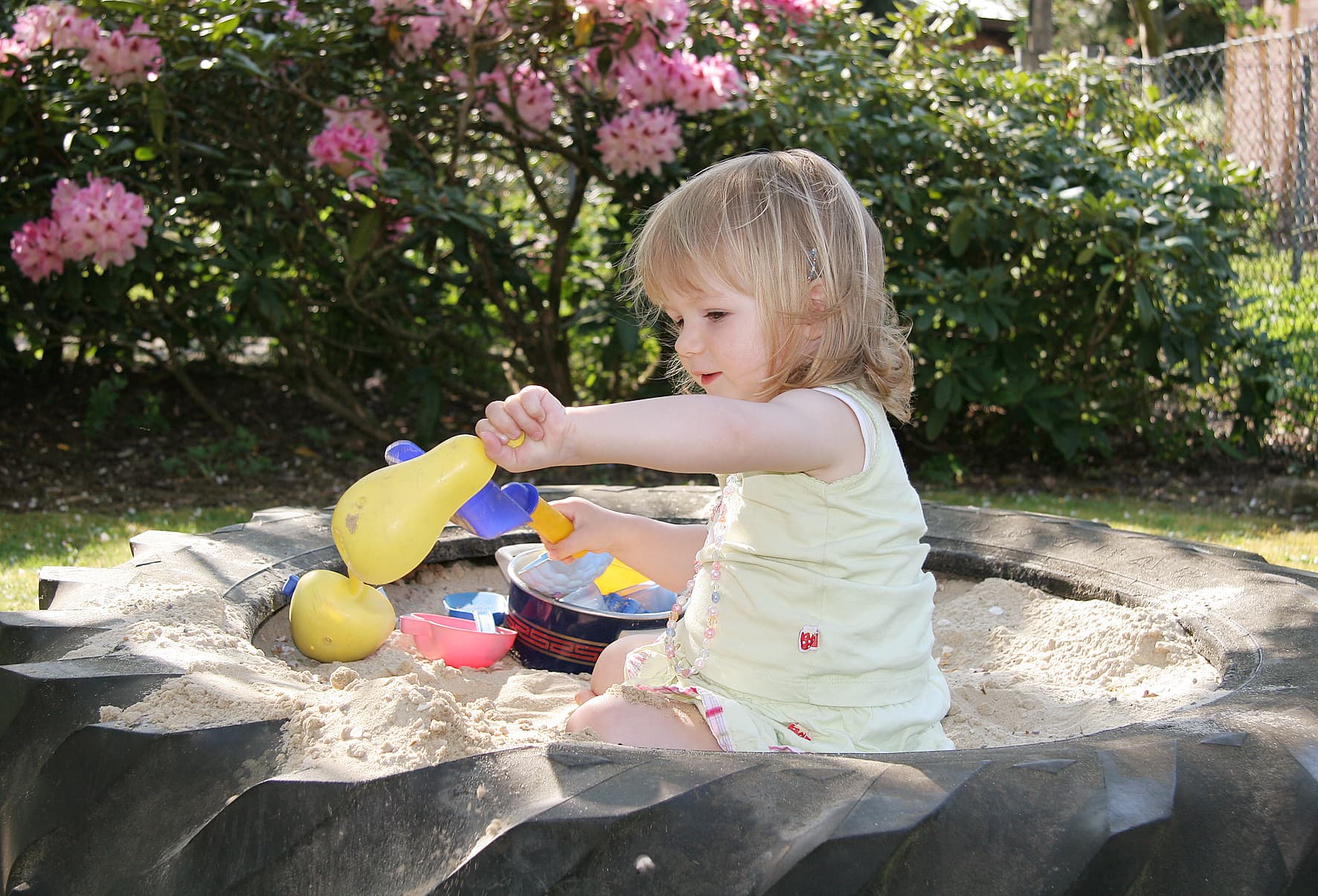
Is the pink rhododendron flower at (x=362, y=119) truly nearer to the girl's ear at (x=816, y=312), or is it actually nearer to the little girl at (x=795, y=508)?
the little girl at (x=795, y=508)

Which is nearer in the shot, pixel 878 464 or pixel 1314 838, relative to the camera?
pixel 1314 838

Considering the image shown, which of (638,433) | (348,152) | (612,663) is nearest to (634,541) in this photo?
(612,663)

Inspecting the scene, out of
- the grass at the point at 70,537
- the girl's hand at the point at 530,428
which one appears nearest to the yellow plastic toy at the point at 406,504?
the girl's hand at the point at 530,428

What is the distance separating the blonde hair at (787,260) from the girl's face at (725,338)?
0.01 m

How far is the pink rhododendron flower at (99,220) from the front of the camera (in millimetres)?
3734

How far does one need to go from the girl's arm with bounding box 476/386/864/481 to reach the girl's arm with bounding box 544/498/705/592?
62cm

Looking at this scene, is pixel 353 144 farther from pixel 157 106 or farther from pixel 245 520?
pixel 245 520

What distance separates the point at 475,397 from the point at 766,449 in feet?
12.4

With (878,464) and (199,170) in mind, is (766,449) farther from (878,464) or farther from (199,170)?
(199,170)

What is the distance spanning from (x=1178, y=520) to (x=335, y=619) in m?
3.28

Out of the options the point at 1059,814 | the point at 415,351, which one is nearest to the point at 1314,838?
the point at 1059,814

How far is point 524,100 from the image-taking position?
4.27 metres

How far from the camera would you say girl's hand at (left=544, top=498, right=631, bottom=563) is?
81.0 inches

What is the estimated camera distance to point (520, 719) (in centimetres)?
178
